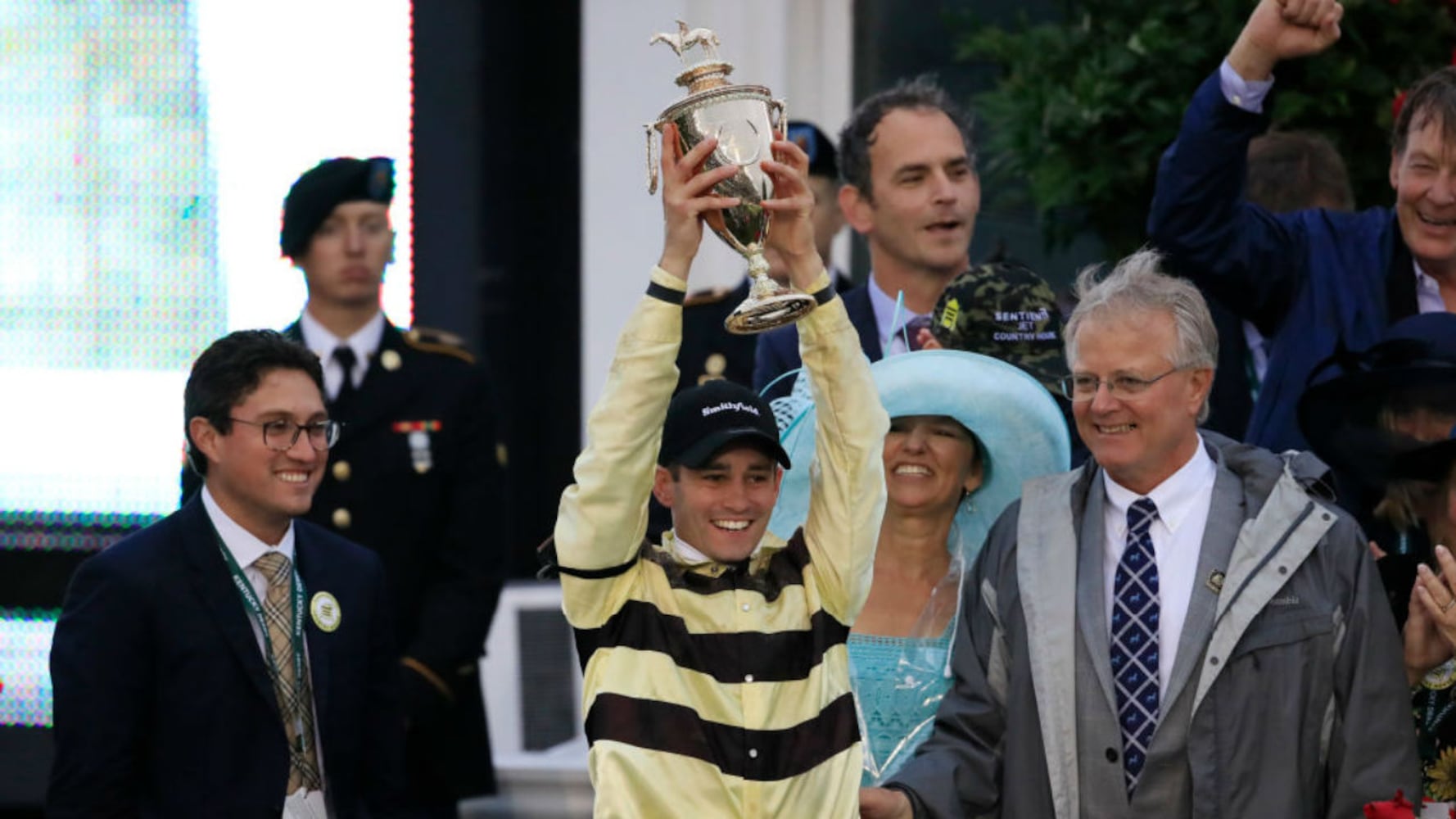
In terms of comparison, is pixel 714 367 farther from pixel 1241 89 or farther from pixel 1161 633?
pixel 1161 633

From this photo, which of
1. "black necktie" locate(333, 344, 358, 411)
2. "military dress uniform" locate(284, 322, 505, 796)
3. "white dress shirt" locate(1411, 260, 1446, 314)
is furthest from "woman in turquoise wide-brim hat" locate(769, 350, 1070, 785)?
"black necktie" locate(333, 344, 358, 411)

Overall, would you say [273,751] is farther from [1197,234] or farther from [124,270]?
[124,270]

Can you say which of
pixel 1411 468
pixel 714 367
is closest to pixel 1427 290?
pixel 1411 468

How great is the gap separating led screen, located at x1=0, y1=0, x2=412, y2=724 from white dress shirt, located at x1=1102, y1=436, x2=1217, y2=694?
11.6 ft

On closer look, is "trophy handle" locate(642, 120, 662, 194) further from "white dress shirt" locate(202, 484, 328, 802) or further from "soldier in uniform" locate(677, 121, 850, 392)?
"soldier in uniform" locate(677, 121, 850, 392)

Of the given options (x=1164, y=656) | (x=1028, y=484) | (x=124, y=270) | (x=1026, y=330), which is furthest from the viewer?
(x=124, y=270)

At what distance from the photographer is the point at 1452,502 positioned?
440 centimetres

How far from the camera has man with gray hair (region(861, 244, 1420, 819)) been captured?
4.13 m

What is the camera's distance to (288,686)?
4641mm

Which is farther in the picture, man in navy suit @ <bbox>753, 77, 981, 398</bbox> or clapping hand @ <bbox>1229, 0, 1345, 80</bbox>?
man in navy suit @ <bbox>753, 77, 981, 398</bbox>

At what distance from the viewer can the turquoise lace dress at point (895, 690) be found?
4.50 metres

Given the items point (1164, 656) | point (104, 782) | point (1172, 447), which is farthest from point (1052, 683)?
point (104, 782)

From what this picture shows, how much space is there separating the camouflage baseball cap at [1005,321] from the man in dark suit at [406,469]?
1.51m

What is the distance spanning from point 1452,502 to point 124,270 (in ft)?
15.0
